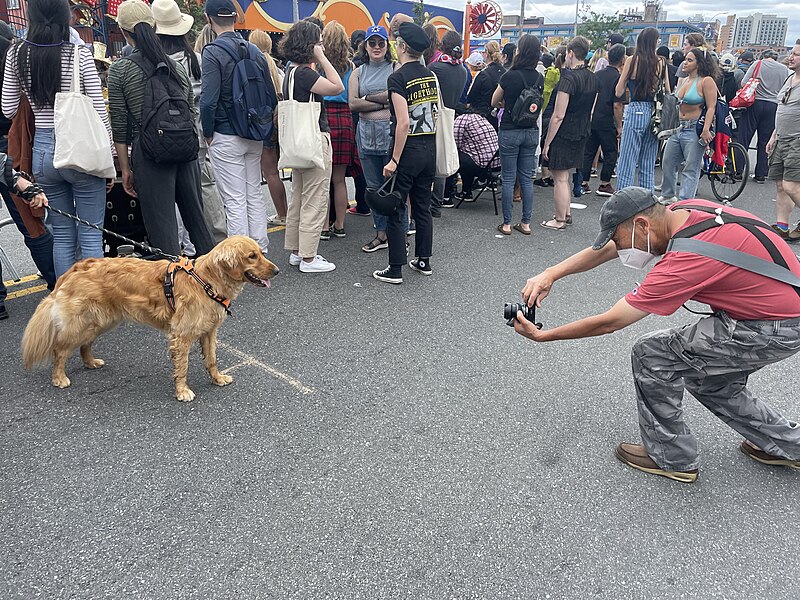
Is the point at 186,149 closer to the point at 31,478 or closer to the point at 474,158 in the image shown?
the point at 31,478

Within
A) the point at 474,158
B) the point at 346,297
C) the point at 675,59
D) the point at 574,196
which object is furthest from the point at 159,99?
the point at 675,59

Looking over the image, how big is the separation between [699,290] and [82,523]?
9.14 ft

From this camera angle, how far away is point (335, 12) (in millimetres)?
16766

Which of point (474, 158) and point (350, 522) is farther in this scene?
point (474, 158)

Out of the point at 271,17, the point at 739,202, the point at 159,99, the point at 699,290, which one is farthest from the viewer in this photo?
the point at 271,17

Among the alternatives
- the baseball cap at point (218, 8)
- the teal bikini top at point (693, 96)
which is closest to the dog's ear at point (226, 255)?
the baseball cap at point (218, 8)

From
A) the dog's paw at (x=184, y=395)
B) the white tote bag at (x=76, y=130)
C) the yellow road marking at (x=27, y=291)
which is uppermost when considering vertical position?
the white tote bag at (x=76, y=130)

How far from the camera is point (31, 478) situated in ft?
9.08

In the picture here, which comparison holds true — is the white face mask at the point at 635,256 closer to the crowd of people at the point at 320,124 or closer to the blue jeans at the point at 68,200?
the crowd of people at the point at 320,124

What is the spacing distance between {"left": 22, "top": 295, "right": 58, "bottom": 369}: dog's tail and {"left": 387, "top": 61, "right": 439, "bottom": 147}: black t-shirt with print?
296cm

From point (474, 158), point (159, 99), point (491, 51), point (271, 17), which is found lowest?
point (474, 158)

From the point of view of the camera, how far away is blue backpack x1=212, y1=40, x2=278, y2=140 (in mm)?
4828

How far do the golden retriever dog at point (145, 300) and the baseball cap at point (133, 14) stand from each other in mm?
1750

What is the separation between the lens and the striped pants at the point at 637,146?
23.0 ft
